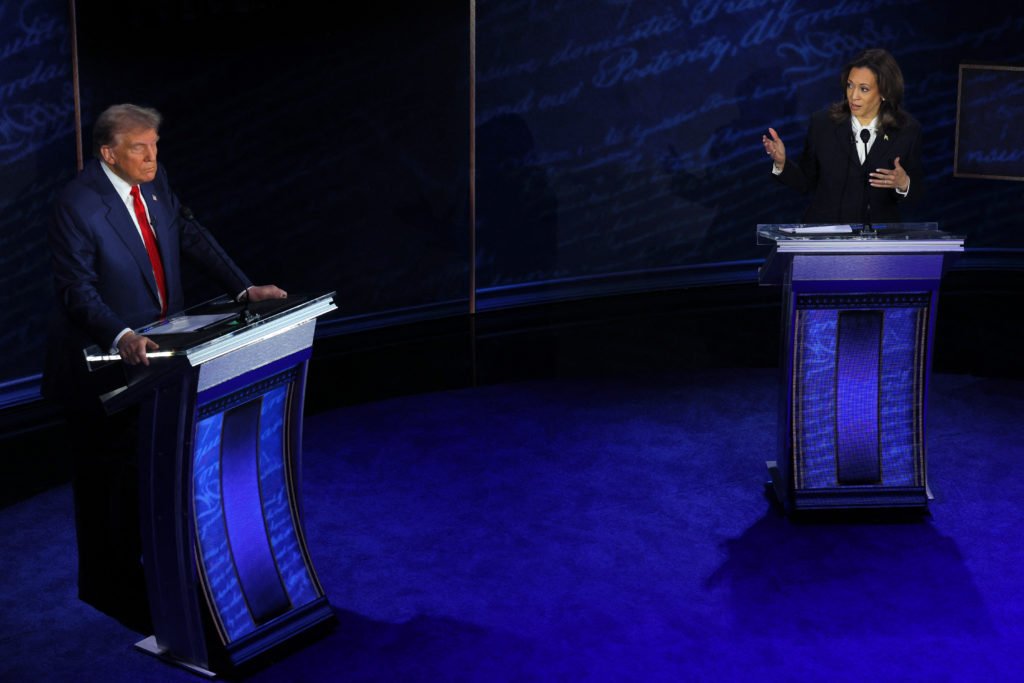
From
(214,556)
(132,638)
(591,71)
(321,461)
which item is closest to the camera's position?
(214,556)

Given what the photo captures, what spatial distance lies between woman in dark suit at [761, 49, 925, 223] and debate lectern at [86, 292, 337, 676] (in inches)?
82.6

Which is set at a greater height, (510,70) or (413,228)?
(510,70)

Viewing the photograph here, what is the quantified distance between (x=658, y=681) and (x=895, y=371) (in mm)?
1494

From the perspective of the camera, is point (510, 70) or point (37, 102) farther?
point (510, 70)

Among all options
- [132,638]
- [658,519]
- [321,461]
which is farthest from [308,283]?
[132,638]

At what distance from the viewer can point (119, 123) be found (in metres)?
3.09

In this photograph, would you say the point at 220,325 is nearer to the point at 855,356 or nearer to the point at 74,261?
the point at 74,261

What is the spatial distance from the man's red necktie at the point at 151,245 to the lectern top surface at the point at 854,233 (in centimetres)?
183

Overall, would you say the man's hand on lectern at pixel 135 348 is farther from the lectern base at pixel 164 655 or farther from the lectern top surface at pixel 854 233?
the lectern top surface at pixel 854 233

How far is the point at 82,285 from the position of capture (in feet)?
9.91

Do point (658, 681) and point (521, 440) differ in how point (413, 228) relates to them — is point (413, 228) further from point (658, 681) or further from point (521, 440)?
point (658, 681)

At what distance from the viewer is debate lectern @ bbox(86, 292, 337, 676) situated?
280cm

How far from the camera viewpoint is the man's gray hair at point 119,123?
10.1 feet

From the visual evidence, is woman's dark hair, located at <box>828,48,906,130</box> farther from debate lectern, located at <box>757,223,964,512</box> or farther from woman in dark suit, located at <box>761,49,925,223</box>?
debate lectern, located at <box>757,223,964,512</box>
